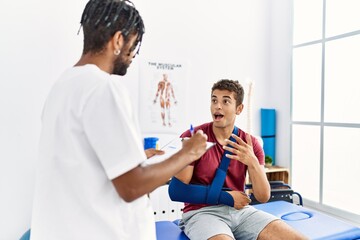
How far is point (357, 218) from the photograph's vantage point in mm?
2428

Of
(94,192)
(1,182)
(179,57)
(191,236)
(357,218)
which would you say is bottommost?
(357,218)

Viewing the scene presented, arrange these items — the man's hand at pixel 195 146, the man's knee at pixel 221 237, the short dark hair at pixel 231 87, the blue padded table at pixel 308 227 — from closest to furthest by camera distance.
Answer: the man's hand at pixel 195 146
the man's knee at pixel 221 237
the blue padded table at pixel 308 227
the short dark hair at pixel 231 87

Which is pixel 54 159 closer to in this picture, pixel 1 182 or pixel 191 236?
pixel 191 236

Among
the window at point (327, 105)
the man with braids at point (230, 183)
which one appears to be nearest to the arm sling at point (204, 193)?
the man with braids at point (230, 183)

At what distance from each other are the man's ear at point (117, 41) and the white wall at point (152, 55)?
151 cm

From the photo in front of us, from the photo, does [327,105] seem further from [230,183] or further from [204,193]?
[204,193]

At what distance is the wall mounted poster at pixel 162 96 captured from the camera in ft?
8.42

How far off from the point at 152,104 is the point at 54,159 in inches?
70.3

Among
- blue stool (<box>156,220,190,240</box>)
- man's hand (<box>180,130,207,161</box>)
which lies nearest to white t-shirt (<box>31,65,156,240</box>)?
man's hand (<box>180,130,207,161</box>)

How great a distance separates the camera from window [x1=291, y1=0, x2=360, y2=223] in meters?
2.50

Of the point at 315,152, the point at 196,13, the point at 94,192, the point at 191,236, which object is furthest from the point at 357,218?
the point at 94,192

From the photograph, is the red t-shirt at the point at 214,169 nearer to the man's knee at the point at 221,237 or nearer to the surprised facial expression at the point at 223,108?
the surprised facial expression at the point at 223,108

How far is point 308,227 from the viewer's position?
5.76ft

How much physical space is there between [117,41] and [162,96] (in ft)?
5.67
